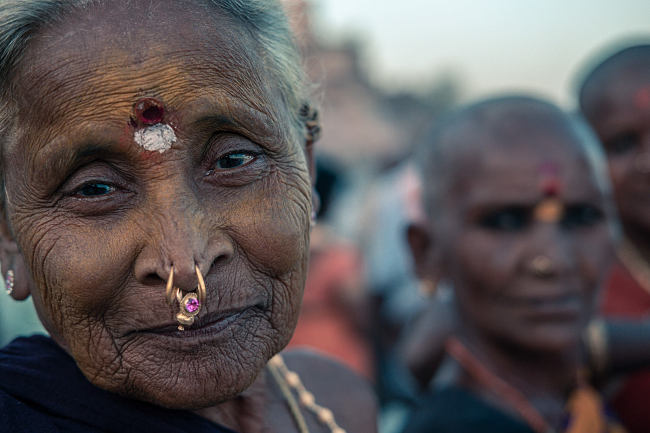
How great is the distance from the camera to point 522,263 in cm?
300

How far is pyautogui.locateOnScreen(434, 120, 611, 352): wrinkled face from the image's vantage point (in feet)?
9.82

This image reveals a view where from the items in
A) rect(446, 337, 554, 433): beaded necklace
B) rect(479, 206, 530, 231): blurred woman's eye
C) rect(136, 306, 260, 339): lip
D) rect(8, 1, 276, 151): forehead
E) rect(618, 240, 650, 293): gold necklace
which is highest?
rect(8, 1, 276, 151): forehead

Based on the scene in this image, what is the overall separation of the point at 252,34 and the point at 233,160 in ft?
1.13

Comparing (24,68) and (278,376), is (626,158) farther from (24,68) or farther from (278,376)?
(24,68)

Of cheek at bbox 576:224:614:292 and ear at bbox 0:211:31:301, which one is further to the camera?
cheek at bbox 576:224:614:292

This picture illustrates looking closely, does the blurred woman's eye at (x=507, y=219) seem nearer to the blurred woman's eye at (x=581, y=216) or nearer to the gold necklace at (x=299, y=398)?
the blurred woman's eye at (x=581, y=216)

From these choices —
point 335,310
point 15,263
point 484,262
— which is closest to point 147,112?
point 15,263

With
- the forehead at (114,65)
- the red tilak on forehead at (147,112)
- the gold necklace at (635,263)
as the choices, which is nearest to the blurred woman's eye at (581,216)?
the gold necklace at (635,263)

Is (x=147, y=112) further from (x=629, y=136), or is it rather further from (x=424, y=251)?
(x=629, y=136)

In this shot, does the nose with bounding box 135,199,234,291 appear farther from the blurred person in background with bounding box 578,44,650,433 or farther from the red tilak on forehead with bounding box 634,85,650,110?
the red tilak on forehead with bounding box 634,85,650,110

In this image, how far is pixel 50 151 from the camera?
5.29 feet

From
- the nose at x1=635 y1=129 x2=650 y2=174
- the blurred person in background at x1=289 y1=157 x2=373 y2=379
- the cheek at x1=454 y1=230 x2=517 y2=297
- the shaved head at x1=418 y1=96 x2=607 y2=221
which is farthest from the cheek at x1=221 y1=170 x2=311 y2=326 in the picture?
the blurred person in background at x1=289 y1=157 x2=373 y2=379

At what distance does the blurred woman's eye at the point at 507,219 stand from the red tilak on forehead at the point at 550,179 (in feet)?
0.40

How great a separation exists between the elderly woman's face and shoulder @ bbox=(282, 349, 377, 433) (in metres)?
0.64
